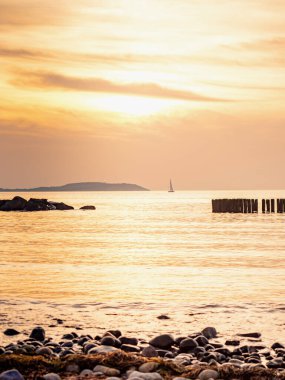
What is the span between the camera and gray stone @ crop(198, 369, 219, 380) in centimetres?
917

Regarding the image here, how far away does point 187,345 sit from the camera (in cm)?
1179

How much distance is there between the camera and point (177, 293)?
2014 cm

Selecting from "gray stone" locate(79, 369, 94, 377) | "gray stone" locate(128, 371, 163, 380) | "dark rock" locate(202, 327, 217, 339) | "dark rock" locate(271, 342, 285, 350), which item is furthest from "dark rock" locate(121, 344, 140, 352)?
"gray stone" locate(128, 371, 163, 380)

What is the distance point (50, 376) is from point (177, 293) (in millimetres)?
11514

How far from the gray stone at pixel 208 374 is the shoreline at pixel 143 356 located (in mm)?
16

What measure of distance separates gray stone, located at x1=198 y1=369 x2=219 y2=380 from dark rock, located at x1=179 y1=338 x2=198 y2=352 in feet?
7.98

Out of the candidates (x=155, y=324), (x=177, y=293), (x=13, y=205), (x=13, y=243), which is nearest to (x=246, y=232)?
(x=13, y=243)

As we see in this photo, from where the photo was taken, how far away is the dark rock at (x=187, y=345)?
38.6 ft

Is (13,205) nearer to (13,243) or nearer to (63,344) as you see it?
(13,243)

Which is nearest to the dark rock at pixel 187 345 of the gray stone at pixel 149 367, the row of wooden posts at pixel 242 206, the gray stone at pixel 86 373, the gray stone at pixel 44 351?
the gray stone at pixel 149 367

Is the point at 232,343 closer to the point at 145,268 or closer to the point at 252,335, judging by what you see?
the point at 252,335

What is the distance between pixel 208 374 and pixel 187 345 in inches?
101

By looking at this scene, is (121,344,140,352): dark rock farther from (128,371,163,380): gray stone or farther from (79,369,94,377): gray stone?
(128,371,163,380): gray stone

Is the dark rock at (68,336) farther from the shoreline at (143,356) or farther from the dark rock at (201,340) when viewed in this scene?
the dark rock at (201,340)
